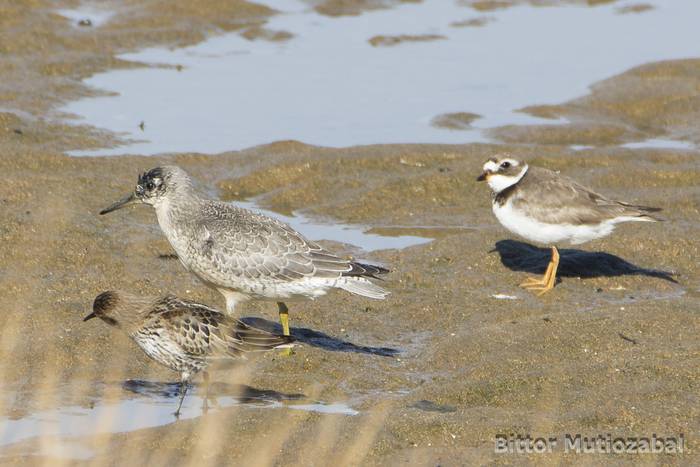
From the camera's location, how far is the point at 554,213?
47.3 ft

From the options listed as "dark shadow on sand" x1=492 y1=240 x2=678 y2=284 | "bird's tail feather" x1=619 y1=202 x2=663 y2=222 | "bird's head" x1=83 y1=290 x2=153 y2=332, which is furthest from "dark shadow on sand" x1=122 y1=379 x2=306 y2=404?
"bird's tail feather" x1=619 y1=202 x2=663 y2=222

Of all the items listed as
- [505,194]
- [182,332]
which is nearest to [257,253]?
[182,332]

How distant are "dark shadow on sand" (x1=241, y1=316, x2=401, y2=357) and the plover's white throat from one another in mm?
2803

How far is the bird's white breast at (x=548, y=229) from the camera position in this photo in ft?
47.4

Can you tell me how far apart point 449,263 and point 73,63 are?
11.5 m

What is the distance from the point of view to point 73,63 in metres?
23.6

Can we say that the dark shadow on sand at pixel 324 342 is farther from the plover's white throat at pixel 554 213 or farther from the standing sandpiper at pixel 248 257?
the plover's white throat at pixel 554 213

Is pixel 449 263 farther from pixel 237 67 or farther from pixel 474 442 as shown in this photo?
→ pixel 237 67

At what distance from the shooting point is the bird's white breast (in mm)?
14438

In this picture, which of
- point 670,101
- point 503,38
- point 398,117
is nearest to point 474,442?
point 398,117

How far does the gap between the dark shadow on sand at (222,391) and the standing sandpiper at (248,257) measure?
1262 millimetres

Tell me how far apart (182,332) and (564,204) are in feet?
18.9

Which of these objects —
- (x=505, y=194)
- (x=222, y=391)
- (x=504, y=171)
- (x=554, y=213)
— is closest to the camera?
(x=222, y=391)

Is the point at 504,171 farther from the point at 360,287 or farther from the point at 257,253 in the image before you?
the point at 257,253
